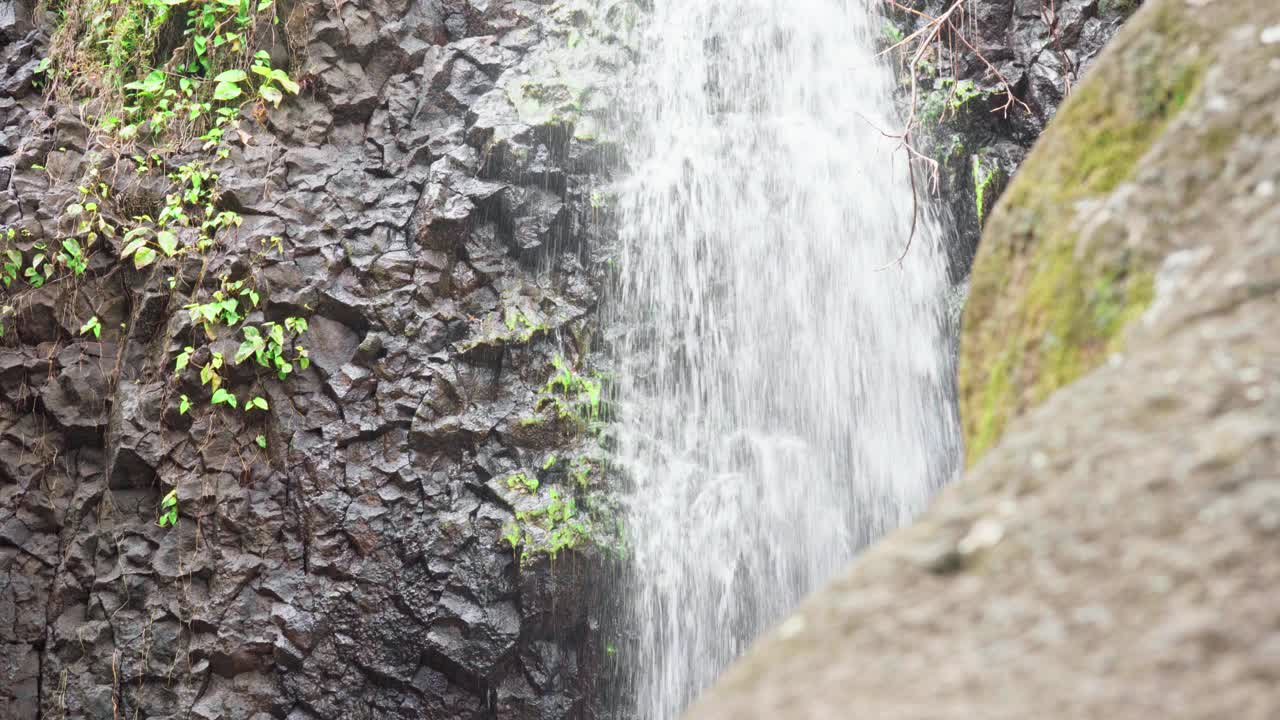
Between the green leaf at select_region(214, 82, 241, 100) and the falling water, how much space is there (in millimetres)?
2899

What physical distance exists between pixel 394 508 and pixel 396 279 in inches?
59.6

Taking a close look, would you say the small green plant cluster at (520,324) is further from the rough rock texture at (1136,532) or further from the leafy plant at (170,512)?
the rough rock texture at (1136,532)

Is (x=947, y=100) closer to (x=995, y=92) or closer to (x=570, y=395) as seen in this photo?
(x=995, y=92)

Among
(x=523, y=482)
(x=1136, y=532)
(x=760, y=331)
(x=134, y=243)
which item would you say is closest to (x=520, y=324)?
(x=523, y=482)

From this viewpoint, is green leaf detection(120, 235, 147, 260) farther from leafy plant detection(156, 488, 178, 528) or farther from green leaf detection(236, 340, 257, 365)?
leafy plant detection(156, 488, 178, 528)

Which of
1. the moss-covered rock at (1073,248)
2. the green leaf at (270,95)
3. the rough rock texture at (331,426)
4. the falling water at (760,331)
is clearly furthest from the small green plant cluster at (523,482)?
the moss-covered rock at (1073,248)

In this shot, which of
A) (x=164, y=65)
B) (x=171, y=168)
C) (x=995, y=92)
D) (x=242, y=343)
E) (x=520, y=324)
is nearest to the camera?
(x=242, y=343)

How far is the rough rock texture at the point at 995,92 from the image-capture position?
6.20 m

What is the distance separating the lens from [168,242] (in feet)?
19.2

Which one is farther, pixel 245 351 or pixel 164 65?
pixel 164 65

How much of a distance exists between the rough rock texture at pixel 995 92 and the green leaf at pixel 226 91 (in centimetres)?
497

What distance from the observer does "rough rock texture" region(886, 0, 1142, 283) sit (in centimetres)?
620

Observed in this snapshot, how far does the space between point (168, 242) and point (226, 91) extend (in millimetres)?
1227

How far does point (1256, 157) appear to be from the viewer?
122 cm
